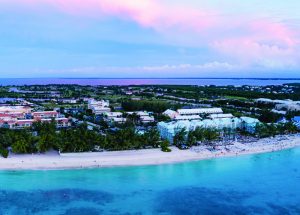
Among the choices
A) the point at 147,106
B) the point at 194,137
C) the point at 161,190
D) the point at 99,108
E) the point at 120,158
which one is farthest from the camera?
the point at 147,106

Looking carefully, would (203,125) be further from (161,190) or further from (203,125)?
(161,190)

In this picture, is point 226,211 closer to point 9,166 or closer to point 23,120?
point 9,166

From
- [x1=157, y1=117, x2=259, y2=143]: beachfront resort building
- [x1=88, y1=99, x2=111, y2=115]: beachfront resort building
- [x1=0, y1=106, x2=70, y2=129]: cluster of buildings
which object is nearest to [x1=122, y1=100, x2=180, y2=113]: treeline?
[x1=88, y1=99, x2=111, y2=115]: beachfront resort building

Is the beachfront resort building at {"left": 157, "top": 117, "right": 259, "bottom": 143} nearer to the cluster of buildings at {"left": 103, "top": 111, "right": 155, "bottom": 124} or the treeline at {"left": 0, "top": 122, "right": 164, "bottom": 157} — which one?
the treeline at {"left": 0, "top": 122, "right": 164, "bottom": 157}

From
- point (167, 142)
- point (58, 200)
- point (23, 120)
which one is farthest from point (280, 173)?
point (23, 120)

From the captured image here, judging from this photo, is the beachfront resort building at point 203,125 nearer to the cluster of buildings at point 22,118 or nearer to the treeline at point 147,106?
the cluster of buildings at point 22,118

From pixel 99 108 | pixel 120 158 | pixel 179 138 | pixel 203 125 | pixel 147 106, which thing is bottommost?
pixel 120 158

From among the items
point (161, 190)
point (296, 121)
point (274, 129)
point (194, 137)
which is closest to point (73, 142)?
point (161, 190)
